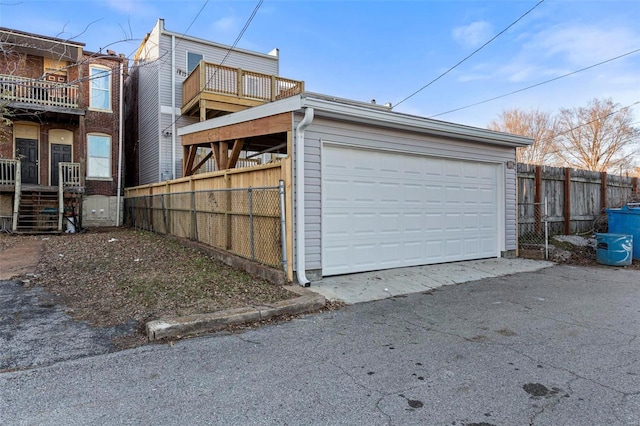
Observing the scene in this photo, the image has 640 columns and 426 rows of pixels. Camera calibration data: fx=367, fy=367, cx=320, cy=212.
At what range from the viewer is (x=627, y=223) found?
29.1 ft

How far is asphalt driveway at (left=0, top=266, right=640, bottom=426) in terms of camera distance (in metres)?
2.38

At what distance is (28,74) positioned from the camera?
536 inches

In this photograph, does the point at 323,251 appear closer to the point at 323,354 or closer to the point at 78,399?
the point at 323,354

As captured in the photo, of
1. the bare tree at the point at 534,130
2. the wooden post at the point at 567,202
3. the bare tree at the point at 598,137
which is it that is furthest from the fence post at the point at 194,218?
the bare tree at the point at 598,137

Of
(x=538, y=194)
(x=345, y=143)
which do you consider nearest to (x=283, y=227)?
(x=345, y=143)

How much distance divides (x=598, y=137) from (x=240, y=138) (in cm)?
2910

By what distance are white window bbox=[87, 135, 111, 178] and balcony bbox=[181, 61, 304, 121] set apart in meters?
4.32

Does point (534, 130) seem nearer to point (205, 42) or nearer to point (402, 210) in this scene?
point (205, 42)

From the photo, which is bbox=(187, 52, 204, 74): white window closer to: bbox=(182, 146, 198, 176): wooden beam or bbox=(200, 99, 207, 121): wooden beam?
bbox=(200, 99, 207, 121): wooden beam

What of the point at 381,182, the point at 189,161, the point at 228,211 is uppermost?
the point at 189,161

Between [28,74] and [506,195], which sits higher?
[28,74]

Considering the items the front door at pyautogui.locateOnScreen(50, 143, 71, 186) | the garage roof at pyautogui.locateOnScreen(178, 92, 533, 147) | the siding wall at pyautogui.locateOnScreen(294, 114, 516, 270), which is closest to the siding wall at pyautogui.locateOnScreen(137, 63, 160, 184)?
the front door at pyautogui.locateOnScreen(50, 143, 71, 186)

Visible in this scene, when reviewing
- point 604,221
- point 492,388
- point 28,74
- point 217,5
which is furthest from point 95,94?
point 604,221

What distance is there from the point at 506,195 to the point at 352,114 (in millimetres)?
4875
